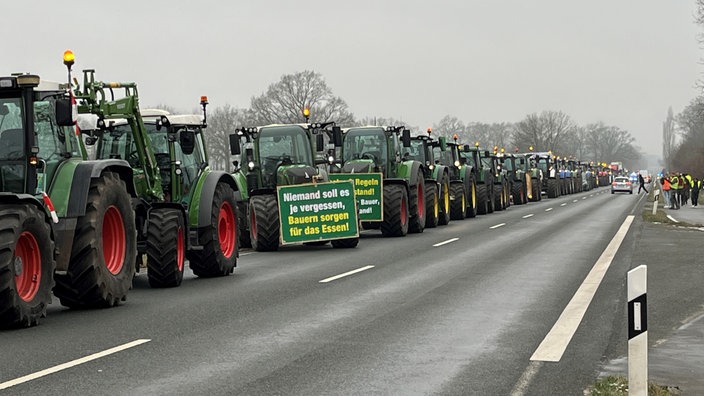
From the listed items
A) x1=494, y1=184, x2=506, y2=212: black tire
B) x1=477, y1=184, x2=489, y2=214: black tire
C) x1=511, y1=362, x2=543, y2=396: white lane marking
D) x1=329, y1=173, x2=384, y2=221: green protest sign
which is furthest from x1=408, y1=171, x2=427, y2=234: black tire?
x1=511, y1=362, x2=543, y2=396: white lane marking

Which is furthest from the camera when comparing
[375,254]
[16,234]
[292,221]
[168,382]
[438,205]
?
[438,205]

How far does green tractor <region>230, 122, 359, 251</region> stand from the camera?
21.4 metres

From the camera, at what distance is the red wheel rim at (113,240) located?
11555 millimetres

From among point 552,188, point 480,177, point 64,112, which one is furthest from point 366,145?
point 552,188

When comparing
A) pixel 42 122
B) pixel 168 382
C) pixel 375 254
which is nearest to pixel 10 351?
pixel 168 382

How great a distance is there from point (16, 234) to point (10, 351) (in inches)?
53.9

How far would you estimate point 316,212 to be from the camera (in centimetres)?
2080

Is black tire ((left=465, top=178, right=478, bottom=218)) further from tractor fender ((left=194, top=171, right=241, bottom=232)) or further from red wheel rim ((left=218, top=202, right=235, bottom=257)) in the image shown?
tractor fender ((left=194, top=171, right=241, bottom=232))

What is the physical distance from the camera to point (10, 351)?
27.3 ft

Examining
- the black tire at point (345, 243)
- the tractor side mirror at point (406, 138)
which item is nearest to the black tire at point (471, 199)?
the tractor side mirror at point (406, 138)

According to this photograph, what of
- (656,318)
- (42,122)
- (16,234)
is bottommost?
(656,318)

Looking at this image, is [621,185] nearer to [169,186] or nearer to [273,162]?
[273,162]

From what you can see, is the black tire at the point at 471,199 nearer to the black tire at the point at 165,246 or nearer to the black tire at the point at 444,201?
the black tire at the point at 444,201

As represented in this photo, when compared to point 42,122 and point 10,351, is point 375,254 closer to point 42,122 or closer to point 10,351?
point 42,122
